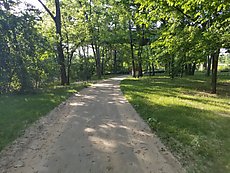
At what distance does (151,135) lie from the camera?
5.38 metres

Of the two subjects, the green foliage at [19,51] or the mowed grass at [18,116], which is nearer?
the mowed grass at [18,116]

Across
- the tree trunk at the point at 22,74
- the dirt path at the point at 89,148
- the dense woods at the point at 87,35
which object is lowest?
the dirt path at the point at 89,148

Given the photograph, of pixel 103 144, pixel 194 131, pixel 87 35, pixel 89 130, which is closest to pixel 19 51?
pixel 89 130

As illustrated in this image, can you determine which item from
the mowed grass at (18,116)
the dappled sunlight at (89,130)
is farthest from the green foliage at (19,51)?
the dappled sunlight at (89,130)

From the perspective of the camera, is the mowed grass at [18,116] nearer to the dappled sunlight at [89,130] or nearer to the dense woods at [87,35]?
the dappled sunlight at [89,130]

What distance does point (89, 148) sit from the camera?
14.9ft

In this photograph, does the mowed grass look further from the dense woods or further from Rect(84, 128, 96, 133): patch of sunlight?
the dense woods

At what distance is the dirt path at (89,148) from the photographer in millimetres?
3762

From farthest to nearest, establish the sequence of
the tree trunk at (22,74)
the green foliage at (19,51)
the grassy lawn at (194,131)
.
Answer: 1. the tree trunk at (22,74)
2. the green foliage at (19,51)
3. the grassy lawn at (194,131)

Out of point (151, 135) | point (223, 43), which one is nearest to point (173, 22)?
point (223, 43)

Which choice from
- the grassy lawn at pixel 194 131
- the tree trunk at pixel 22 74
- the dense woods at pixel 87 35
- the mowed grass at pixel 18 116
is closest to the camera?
the grassy lawn at pixel 194 131

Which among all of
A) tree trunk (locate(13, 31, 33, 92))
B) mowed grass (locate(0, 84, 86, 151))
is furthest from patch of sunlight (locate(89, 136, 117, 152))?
tree trunk (locate(13, 31, 33, 92))

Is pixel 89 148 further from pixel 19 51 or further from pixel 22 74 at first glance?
pixel 19 51

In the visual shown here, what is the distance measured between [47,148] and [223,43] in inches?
336
